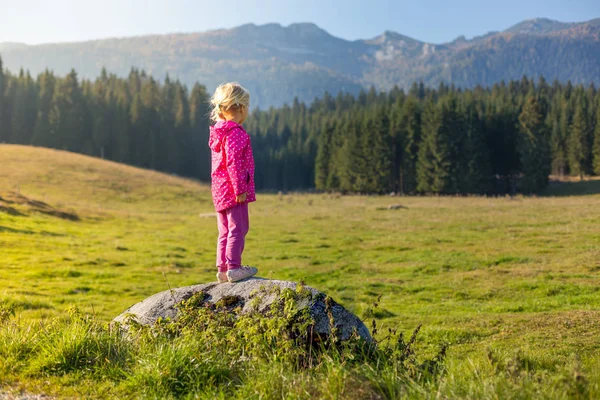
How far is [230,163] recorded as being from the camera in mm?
7406

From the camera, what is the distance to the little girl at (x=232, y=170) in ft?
24.3

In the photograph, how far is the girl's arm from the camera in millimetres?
7344

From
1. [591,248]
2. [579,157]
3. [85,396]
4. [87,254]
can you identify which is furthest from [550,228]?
[579,157]

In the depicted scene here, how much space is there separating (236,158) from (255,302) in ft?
7.04

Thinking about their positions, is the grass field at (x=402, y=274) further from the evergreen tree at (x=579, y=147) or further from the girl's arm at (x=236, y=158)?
the evergreen tree at (x=579, y=147)

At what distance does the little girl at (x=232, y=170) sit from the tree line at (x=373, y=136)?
8121 cm

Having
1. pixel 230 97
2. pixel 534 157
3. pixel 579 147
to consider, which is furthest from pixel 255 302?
pixel 579 147

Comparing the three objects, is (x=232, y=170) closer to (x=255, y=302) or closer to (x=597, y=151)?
(x=255, y=302)

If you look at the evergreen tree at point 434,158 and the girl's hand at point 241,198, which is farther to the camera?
the evergreen tree at point 434,158

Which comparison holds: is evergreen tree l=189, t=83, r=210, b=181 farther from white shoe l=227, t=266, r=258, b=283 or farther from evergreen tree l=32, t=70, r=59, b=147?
white shoe l=227, t=266, r=258, b=283

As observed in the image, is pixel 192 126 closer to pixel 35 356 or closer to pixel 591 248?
pixel 591 248

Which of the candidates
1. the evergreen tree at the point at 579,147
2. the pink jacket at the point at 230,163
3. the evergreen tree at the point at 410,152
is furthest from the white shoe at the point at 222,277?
the evergreen tree at the point at 579,147

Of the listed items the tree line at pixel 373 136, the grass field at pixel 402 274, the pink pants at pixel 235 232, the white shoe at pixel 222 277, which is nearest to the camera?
the grass field at pixel 402 274

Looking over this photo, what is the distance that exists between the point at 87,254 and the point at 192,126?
4098 inches
